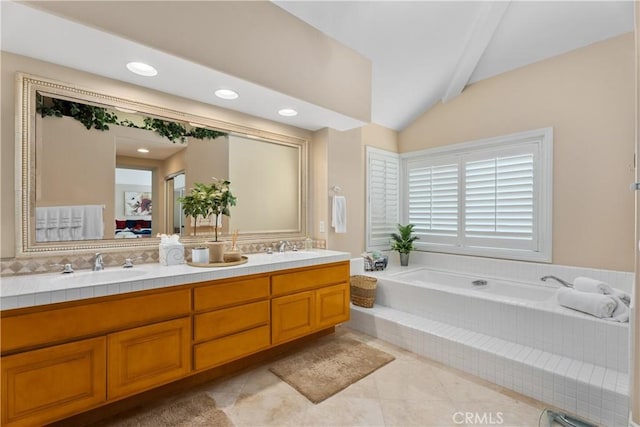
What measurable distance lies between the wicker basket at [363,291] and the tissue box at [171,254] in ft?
5.89

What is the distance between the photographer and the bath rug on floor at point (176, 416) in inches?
69.8

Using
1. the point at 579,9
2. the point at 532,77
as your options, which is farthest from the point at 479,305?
the point at 579,9

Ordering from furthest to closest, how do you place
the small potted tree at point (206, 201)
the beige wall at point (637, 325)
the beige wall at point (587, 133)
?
1. the beige wall at point (587, 133)
2. the small potted tree at point (206, 201)
3. the beige wall at point (637, 325)

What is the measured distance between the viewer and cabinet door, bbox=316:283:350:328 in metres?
2.67

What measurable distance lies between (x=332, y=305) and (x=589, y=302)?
1.91 m

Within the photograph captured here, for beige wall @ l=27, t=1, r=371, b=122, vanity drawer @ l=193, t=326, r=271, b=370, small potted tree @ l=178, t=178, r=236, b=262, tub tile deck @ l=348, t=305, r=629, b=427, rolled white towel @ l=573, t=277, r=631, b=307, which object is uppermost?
beige wall @ l=27, t=1, r=371, b=122

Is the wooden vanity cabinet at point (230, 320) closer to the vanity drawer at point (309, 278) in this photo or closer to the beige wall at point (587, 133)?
the vanity drawer at point (309, 278)

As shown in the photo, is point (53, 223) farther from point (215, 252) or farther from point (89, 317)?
point (215, 252)

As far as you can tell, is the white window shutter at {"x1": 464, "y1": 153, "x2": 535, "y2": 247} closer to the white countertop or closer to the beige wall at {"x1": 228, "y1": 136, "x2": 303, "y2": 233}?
the beige wall at {"x1": 228, "y1": 136, "x2": 303, "y2": 233}

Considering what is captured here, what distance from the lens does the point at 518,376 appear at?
6.81 ft

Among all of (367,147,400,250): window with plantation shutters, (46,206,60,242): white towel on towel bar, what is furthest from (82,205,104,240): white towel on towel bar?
(367,147,400,250): window with plantation shutters

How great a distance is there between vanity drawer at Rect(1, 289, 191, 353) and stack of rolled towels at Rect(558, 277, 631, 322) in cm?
272

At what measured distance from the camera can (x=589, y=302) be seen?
2150 mm

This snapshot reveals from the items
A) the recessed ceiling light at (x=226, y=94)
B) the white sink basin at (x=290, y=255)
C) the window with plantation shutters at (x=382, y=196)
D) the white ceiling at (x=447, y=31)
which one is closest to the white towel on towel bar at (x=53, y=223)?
the recessed ceiling light at (x=226, y=94)
